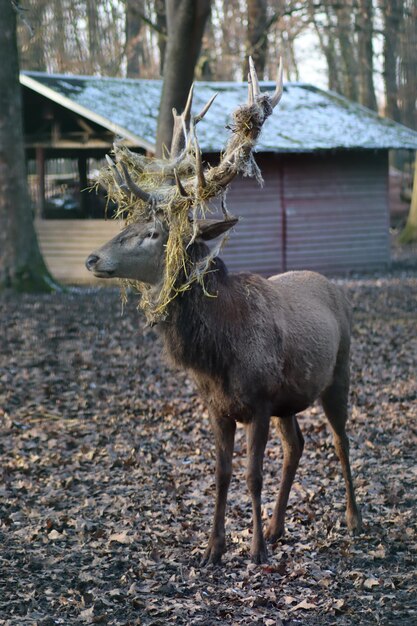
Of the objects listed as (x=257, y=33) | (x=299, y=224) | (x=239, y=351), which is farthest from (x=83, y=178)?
(x=239, y=351)

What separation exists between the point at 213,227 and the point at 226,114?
18.3m

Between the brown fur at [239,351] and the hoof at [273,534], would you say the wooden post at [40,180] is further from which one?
the hoof at [273,534]

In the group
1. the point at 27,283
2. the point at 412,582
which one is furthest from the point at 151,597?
the point at 27,283

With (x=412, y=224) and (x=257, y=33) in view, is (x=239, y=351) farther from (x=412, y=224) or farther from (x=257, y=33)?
(x=257, y=33)

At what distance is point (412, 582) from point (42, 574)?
2487mm

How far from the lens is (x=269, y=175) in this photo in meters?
24.6

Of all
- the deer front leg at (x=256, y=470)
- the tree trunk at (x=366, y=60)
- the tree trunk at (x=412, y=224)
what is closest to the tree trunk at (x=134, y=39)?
the tree trunk at (x=366, y=60)

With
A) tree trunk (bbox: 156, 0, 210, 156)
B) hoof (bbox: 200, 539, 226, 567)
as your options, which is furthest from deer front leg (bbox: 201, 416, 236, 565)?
tree trunk (bbox: 156, 0, 210, 156)

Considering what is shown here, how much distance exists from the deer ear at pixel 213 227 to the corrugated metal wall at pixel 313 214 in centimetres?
1680

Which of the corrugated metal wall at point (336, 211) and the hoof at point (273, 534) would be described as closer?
the hoof at point (273, 534)

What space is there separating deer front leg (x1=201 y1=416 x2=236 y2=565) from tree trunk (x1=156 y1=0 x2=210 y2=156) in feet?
35.1

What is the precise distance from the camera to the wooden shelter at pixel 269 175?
23.4 metres

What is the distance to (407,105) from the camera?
52.9 metres

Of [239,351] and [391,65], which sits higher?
[391,65]
